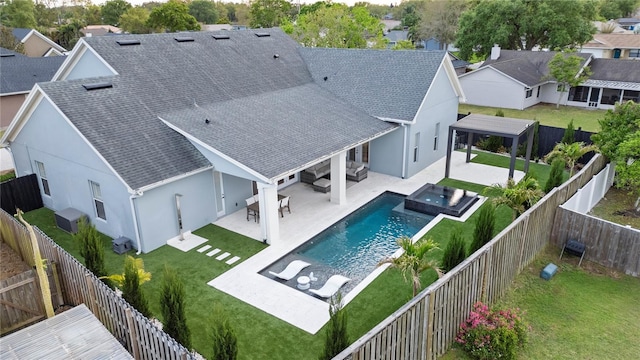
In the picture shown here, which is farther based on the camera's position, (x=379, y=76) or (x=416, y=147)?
(x=379, y=76)

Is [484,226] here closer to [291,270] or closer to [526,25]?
[291,270]

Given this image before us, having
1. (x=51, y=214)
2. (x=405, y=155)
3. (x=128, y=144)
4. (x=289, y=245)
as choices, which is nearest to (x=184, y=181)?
(x=128, y=144)

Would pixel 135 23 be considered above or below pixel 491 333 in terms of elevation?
above

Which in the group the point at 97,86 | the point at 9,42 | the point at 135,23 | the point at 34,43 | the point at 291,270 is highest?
the point at 135,23

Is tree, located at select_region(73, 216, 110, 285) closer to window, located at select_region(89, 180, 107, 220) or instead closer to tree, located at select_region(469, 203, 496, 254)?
window, located at select_region(89, 180, 107, 220)

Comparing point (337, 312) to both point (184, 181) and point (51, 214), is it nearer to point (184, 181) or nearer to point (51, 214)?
point (184, 181)

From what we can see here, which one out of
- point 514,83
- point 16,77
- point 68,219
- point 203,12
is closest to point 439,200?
point 68,219
